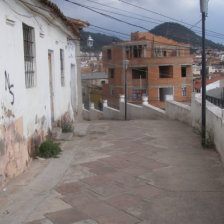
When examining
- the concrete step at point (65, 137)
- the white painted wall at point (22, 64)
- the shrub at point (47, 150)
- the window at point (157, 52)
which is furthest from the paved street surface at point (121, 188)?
the window at point (157, 52)

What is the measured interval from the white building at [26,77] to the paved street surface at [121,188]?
59 centimetres

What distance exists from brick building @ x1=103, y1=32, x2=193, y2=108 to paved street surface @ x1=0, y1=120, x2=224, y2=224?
3235 cm

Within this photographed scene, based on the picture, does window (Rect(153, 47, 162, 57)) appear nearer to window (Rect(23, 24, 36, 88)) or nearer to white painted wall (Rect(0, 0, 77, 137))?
white painted wall (Rect(0, 0, 77, 137))

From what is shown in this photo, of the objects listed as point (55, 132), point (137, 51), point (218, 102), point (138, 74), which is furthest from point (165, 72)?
point (55, 132)

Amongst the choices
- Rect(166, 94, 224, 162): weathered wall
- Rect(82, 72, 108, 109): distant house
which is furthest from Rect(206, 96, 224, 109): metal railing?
Rect(82, 72, 108, 109): distant house

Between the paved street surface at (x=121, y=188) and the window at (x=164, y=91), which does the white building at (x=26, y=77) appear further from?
the window at (x=164, y=91)

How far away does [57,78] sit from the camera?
9.52m

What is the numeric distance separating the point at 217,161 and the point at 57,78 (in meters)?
5.40

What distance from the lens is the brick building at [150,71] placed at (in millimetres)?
39531

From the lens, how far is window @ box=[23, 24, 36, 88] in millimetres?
6359

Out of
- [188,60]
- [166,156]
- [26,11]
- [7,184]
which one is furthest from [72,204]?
[188,60]

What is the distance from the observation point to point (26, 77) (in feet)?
20.7

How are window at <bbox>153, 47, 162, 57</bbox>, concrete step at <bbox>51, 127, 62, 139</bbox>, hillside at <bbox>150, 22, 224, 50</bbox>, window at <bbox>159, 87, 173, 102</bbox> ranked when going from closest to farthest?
concrete step at <bbox>51, 127, 62, 139</bbox> < hillside at <bbox>150, 22, 224, 50</bbox> < window at <bbox>159, 87, 173, 102</bbox> < window at <bbox>153, 47, 162, 57</bbox>

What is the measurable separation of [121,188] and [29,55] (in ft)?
11.8
